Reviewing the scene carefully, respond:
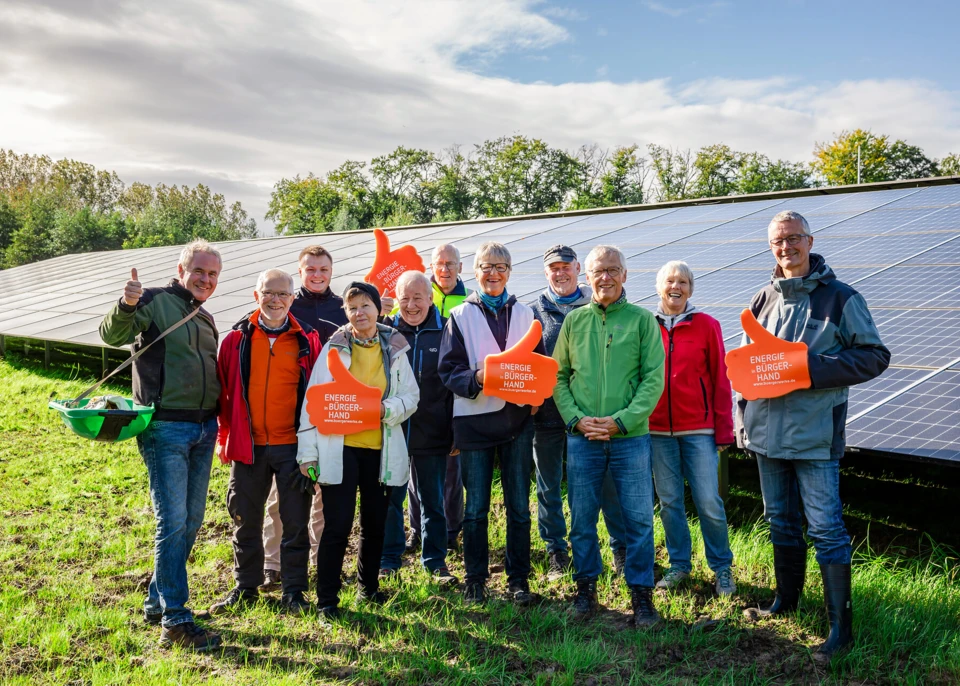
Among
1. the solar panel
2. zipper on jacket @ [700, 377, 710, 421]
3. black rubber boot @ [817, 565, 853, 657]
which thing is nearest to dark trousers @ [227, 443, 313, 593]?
zipper on jacket @ [700, 377, 710, 421]

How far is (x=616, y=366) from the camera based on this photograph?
14.5ft

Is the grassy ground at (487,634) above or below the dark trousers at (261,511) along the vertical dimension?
below

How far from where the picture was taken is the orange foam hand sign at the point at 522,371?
4.38m

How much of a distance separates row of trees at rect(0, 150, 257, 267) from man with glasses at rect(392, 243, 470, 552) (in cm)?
5639

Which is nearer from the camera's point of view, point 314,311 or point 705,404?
point 705,404

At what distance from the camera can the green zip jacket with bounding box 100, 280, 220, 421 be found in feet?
13.9

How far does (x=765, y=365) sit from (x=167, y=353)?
→ 3492 millimetres

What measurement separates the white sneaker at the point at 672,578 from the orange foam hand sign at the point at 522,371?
1.61 m

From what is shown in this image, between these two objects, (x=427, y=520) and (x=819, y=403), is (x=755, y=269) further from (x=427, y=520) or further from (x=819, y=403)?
(x=427, y=520)

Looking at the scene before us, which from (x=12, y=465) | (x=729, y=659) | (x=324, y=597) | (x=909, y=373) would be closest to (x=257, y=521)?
(x=324, y=597)

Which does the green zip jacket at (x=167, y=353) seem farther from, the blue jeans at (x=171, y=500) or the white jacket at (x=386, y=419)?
the white jacket at (x=386, y=419)

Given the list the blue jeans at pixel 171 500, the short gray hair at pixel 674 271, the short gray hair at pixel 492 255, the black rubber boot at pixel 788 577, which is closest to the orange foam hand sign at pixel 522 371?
the short gray hair at pixel 492 255

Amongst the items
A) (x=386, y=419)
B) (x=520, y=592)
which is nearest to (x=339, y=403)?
(x=386, y=419)

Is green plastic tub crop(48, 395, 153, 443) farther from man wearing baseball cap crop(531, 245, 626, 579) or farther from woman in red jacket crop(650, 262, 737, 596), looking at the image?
woman in red jacket crop(650, 262, 737, 596)
